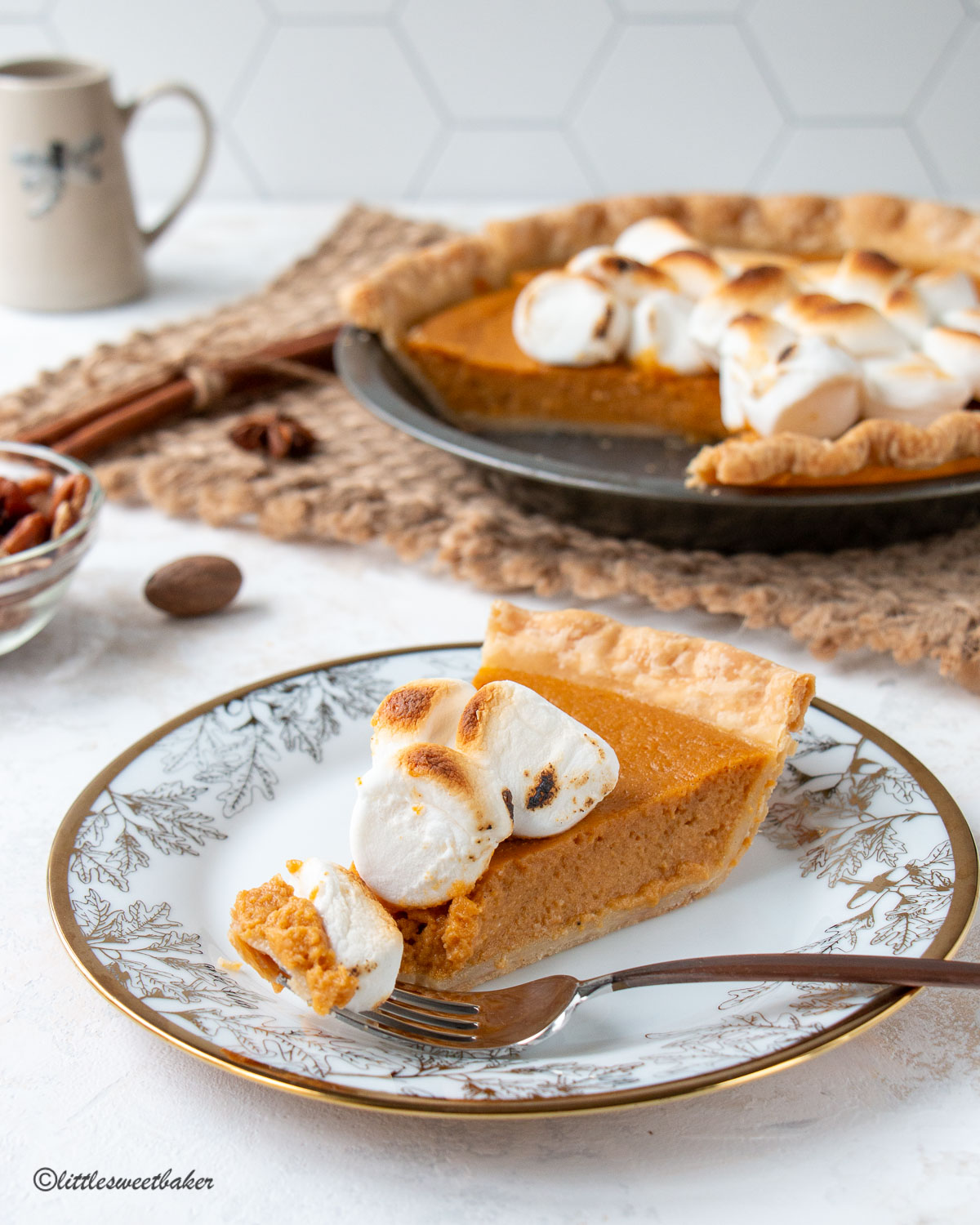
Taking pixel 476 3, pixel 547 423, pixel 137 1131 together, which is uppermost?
pixel 476 3

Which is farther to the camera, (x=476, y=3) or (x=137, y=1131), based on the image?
(x=476, y=3)

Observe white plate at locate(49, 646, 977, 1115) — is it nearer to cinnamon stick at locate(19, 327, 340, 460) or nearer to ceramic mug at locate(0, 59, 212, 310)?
cinnamon stick at locate(19, 327, 340, 460)

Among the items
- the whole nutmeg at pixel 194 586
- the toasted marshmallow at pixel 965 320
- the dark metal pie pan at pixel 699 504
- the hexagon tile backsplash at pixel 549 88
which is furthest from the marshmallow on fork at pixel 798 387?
the hexagon tile backsplash at pixel 549 88

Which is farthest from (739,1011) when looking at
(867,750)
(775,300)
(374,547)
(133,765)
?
(775,300)

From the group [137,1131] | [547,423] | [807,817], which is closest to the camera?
[137,1131]

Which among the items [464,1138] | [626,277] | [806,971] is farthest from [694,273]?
[464,1138]

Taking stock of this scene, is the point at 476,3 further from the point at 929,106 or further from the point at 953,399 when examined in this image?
the point at 953,399
